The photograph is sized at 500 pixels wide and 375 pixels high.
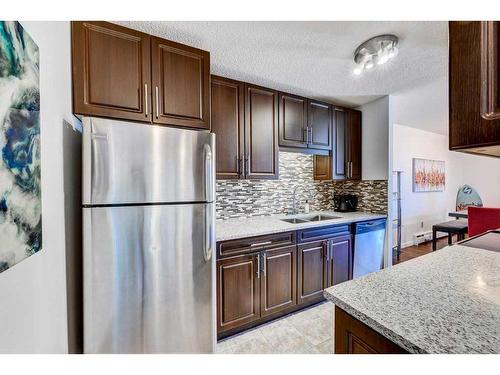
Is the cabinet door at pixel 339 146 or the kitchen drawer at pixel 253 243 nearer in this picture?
the kitchen drawer at pixel 253 243

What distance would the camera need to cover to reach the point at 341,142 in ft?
8.98

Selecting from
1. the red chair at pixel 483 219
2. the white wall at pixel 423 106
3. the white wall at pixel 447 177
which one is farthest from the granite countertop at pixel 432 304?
the white wall at pixel 447 177

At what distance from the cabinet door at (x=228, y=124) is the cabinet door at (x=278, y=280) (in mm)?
817

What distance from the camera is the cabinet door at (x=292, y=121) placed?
231 cm

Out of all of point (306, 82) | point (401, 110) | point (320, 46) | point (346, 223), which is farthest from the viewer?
point (401, 110)

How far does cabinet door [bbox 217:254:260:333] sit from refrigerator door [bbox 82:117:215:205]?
2.24 feet

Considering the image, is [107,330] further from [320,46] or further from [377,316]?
[320,46]

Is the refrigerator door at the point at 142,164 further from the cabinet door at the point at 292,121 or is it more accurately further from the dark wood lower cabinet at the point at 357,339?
the cabinet door at the point at 292,121

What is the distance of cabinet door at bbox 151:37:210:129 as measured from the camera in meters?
1.44

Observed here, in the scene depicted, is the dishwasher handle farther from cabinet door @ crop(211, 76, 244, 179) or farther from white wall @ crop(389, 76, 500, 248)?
cabinet door @ crop(211, 76, 244, 179)

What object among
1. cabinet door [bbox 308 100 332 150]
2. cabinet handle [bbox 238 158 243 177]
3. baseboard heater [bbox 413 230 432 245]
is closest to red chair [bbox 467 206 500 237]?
baseboard heater [bbox 413 230 432 245]

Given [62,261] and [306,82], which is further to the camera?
[306,82]
